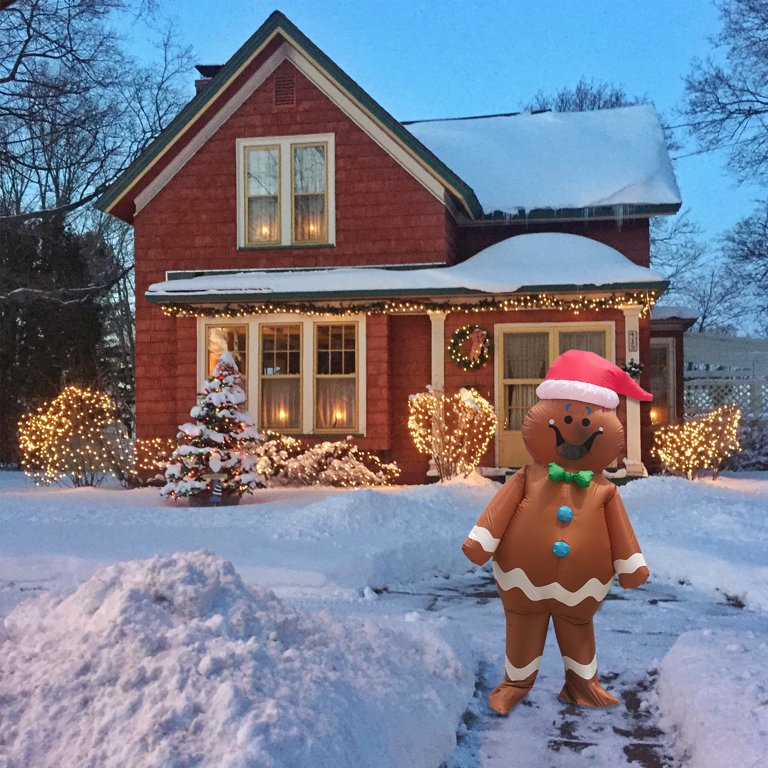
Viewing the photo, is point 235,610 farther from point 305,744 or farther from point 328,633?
point 305,744

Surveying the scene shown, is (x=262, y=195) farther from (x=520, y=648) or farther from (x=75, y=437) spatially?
(x=520, y=648)

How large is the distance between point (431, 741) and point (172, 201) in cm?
1261

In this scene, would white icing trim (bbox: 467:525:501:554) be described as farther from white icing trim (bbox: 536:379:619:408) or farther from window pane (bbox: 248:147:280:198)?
window pane (bbox: 248:147:280:198)

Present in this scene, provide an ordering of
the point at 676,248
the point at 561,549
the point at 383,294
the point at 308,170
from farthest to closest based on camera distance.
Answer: the point at 676,248
the point at 308,170
the point at 383,294
the point at 561,549

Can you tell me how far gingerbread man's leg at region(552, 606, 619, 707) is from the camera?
3.96 metres

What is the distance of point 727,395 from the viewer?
17.6 metres

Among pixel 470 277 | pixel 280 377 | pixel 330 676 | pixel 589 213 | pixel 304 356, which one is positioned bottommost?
pixel 330 676

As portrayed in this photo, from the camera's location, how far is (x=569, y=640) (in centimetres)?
397

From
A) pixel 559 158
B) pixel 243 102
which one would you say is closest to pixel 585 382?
pixel 243 102

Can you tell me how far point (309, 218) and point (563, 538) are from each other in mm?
11239

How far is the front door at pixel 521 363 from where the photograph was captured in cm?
1348

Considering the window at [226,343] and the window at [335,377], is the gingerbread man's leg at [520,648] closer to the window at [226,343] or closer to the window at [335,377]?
the window at [335,377]

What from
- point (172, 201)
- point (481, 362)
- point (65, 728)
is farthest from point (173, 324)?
point (65, 728)

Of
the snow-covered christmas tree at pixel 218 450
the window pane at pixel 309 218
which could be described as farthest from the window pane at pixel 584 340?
the snow-covered christmas tree at pixel 218 450
